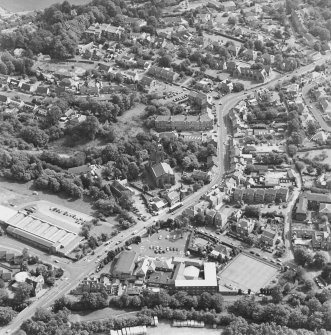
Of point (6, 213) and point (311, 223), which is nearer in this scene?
point (311, 223)

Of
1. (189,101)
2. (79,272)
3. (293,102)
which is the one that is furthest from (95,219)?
(293,102)

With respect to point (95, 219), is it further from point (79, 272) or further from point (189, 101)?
point (189, 101)

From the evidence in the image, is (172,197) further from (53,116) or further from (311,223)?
(53,116)

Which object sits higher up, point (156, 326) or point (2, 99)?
point (2, 99)

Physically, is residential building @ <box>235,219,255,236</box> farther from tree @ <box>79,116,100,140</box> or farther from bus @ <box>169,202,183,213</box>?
tree @ <box>79,116,100,140</box>

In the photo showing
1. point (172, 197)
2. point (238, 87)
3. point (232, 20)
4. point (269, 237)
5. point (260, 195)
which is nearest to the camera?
point (269, 237)

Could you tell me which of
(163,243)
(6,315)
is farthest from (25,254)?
(163,243)

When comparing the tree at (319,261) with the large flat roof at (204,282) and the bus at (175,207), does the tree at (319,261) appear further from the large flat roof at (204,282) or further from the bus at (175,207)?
the bus at (175,207)
